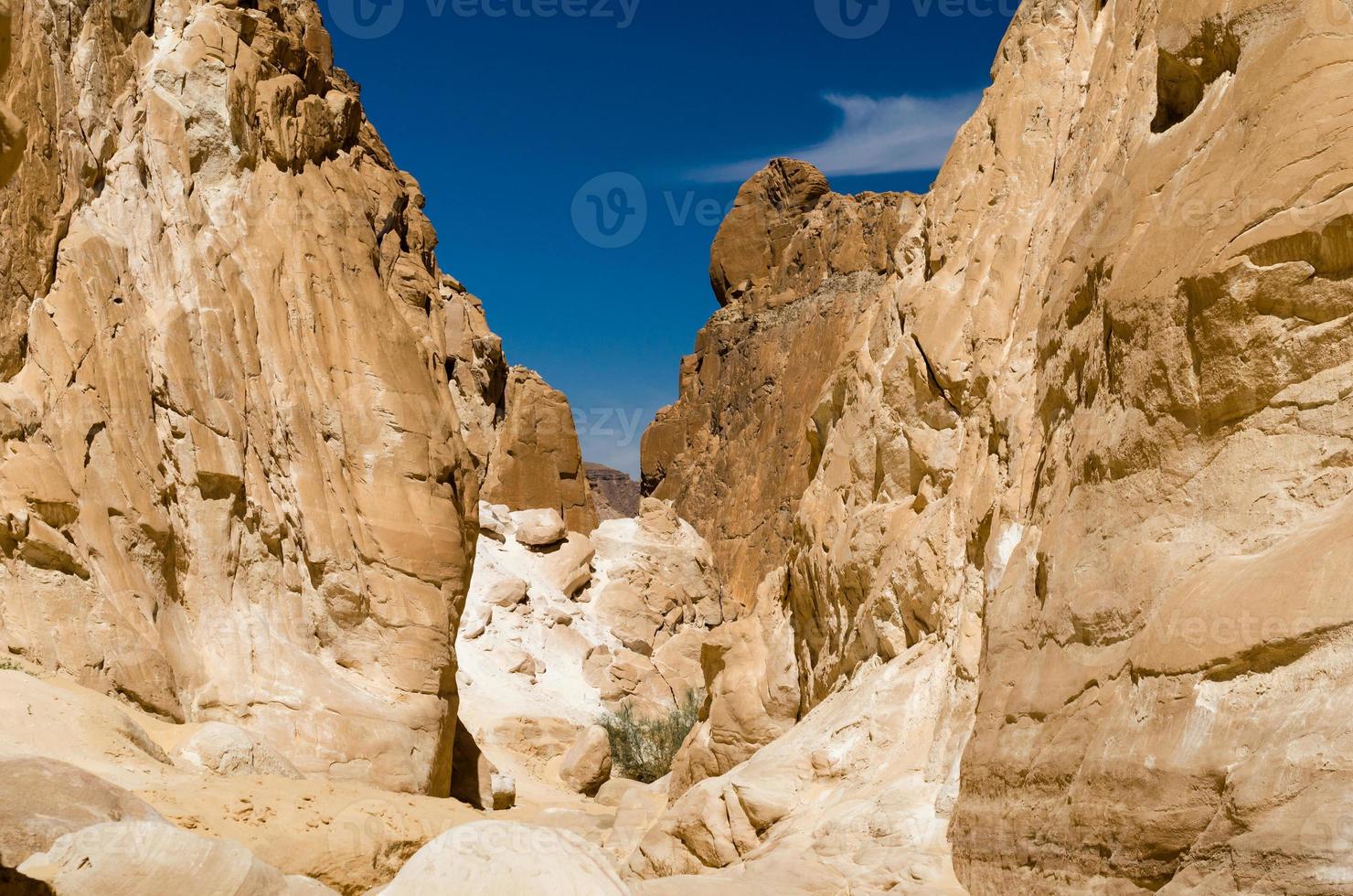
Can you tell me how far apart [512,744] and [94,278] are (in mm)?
14093

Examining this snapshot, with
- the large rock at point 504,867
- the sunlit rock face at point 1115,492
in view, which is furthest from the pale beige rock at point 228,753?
the large rock at point 504,867

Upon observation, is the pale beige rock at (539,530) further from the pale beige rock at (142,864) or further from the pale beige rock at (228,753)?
the pale beige rock at (142,864)

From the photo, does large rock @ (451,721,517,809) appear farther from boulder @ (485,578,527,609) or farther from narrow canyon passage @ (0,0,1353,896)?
boulder @ (485,578,527,609)

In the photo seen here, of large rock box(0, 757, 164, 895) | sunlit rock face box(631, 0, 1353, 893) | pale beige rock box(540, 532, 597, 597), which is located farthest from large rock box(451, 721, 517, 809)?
pale beige rock box(540, 532, 597, 597)

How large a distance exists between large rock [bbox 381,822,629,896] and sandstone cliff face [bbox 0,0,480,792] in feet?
24.9

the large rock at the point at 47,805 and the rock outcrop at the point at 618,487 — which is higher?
the rock outcrop at the point at 618,487

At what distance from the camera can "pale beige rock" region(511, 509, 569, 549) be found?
34938 millimetres

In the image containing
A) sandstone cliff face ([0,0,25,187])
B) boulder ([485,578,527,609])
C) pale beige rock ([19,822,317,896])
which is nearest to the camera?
sandstone cliff face ([0,0,25,187])

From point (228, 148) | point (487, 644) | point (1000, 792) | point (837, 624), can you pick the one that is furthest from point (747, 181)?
point (1000, 792)

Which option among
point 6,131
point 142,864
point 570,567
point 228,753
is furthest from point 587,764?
point 6,131

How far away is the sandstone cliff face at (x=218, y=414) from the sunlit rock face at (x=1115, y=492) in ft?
19.0

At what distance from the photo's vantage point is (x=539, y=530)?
35.0 metres

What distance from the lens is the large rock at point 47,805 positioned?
6.72 metres

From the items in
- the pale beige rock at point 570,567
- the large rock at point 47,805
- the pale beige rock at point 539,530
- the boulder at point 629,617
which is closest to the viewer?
the large rock at point 47,805
